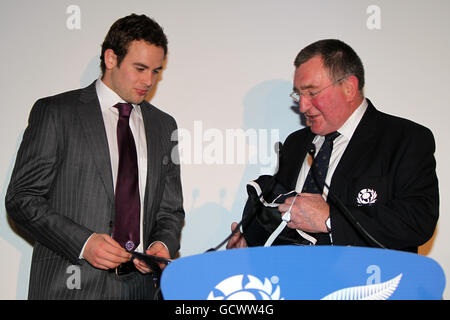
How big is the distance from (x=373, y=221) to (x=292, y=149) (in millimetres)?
724

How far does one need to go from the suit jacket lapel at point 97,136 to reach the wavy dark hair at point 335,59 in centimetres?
98

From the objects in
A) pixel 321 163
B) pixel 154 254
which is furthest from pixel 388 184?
pixel 154 254

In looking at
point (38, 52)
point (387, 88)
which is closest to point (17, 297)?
point (38, 52)

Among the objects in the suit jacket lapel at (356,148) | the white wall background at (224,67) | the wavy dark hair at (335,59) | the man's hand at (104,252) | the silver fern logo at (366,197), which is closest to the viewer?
the man's hand at (104,252)

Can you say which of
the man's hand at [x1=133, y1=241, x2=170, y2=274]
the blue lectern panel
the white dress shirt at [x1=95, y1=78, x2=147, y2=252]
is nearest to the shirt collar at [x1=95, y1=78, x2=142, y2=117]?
the white dress shirt at [x1=95, y1=78, x2=147, y2=252]

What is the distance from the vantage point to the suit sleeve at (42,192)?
6.72 ft

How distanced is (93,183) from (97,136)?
0.68 ft

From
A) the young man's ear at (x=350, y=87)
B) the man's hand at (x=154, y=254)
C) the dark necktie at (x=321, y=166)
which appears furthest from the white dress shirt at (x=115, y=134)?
the young man's ear at (x=350, y=87)

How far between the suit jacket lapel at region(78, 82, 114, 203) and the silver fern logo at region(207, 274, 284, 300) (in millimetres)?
968

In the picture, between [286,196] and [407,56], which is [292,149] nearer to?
[286,196]

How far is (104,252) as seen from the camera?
1.96 metres

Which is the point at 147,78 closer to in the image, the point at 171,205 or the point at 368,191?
the point at 171,205

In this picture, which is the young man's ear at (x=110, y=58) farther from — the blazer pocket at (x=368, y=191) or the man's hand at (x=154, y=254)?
the blazer pocket at (x=368, y=191)

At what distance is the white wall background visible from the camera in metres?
2.84
